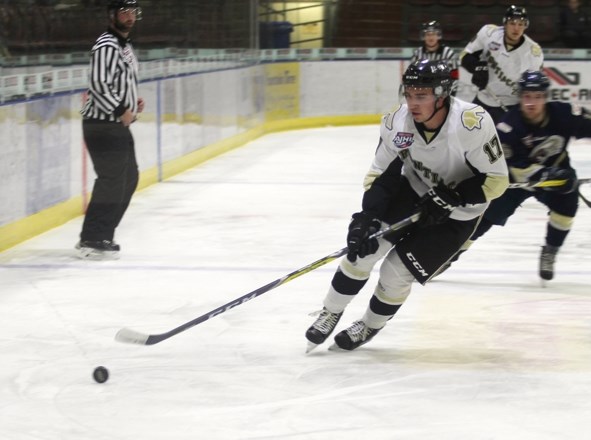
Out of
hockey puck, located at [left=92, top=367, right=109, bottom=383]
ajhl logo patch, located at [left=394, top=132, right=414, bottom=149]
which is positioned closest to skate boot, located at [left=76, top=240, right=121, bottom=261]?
hockey puck, located at [left=92, top=367, right=109, bottom=383]

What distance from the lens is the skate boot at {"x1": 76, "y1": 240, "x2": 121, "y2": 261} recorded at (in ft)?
16.2

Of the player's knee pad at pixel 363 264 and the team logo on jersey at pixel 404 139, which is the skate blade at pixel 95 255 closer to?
the player's knee pad at pixel 363 264

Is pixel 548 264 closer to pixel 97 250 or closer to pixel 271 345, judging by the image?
pixel 271 345

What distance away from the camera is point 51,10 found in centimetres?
634

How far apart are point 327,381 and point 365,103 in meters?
8.88

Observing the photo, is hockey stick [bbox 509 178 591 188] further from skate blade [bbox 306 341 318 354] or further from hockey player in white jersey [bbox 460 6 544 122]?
hockey player in white jersey [bbox 460 6 544 122]

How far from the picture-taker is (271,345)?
3.51 m

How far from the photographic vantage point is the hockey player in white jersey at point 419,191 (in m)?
3.14

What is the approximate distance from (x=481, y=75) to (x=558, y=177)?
2328 mm

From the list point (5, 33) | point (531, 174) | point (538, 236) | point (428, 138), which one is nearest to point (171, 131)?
point (5, 33)

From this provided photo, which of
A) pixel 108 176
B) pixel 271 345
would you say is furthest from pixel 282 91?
pixel 271 345

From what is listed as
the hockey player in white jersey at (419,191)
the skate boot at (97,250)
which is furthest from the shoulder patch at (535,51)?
the hockey player in white jersey at (419,191)

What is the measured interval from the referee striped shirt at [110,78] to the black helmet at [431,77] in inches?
→ 86.4

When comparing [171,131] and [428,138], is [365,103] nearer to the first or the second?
[171,131]
